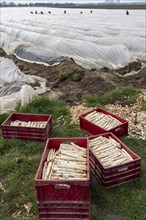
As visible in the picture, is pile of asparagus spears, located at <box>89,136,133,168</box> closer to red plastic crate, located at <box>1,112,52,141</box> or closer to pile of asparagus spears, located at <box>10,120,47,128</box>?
red plastic crate, located at <box>1,112,52,141</box>

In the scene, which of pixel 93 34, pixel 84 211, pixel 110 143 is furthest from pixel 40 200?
pixel 93 34

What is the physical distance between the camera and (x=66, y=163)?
438cm

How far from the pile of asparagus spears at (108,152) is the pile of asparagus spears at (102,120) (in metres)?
0.72

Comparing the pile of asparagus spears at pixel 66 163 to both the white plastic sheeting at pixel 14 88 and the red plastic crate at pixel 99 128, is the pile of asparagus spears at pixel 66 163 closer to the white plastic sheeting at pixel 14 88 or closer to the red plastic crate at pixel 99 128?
the red plastic crate at pixel 99 128

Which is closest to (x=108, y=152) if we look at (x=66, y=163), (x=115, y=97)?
(x=66, y=163)

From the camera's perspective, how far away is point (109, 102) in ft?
26.8

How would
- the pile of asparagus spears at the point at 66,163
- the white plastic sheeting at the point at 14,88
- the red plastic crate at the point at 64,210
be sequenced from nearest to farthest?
the red plastic crate at the point at 64,210 < the pile of asparagus spears at the point at 66,163 < the white plastic sheeting at the point at 14,88

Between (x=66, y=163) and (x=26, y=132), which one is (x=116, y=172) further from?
(x=26, y=132)

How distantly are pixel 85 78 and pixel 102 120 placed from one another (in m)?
3.91

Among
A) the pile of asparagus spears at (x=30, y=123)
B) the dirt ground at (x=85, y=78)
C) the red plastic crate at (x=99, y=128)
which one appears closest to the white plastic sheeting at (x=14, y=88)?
the dirt ground at (x=85, y=78)

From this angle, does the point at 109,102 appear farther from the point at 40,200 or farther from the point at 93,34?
the point at 93,34

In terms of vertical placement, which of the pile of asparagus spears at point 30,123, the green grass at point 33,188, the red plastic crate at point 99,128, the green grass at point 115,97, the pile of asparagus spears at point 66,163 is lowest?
the green grass at point 33,188

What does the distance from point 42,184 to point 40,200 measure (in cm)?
25

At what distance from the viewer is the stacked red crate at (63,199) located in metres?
3.69
